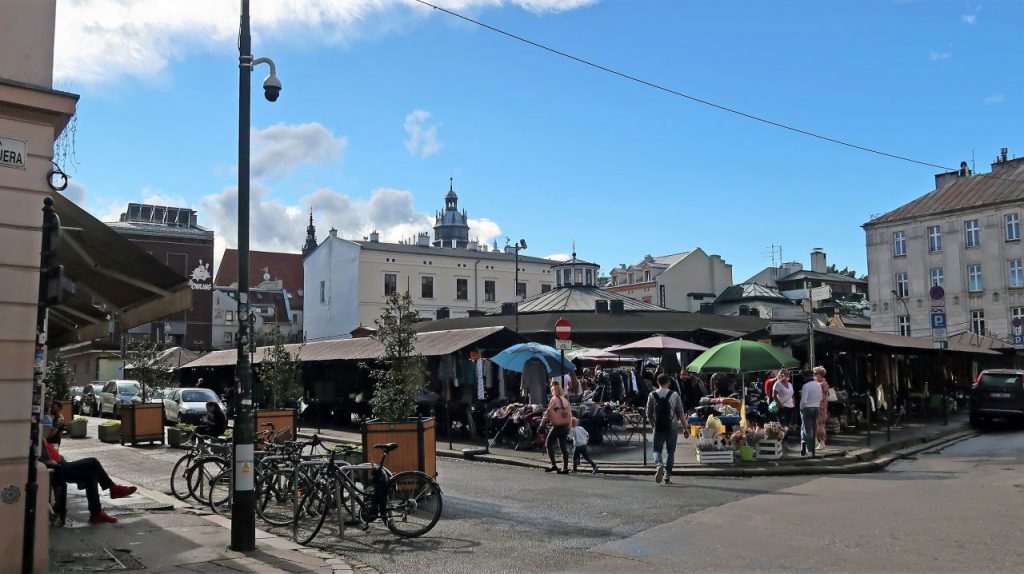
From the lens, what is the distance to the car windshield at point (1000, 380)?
23.6 metres

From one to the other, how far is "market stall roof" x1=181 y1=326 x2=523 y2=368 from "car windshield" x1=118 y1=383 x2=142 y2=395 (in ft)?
15.8

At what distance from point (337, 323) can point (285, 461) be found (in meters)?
59.9

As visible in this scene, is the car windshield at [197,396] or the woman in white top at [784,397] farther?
the car windshield at [197,396]

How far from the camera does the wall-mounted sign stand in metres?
7.68

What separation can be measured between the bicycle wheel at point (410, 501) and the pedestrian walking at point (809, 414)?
8.96 meters

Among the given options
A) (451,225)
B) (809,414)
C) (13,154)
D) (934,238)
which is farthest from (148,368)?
(451,225)

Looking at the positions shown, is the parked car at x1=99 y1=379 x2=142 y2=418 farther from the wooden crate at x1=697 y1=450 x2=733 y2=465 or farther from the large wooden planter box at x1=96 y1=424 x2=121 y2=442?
the wooden crate at x1=697 y1=450 x2=733 y2=465

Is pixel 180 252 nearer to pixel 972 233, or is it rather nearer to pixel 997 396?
pixel 972 233

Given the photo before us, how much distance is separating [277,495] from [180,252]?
70.1 metres

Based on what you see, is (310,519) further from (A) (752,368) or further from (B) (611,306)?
(B) (611,306)

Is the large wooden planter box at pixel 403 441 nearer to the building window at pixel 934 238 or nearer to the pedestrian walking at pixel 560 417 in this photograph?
the pedestrian walking at pixel 560 417

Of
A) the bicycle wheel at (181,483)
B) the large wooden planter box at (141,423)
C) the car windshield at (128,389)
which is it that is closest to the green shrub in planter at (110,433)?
the large wooden planter box at (141,423)

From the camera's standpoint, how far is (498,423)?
2130cm

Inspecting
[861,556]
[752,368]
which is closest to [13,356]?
[861,556]
